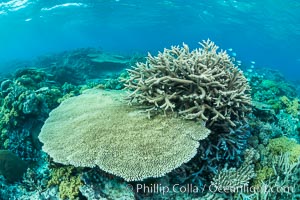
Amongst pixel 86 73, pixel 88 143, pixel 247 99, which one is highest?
pixel 247 99

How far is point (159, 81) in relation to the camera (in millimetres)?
4418

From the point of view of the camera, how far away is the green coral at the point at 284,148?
4573 millimetres

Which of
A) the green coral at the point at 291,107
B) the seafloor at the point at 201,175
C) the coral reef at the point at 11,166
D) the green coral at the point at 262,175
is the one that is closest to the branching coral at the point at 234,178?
the seafloor at the point at 201,175

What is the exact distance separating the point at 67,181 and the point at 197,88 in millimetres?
2487

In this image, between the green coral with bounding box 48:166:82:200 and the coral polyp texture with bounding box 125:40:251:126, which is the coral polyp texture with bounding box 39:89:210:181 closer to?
the coral polyp texture with bounding box 125:40:251:126

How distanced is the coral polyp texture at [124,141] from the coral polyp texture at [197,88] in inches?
11.1

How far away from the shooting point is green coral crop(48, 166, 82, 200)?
13.6ft

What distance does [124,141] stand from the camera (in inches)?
150

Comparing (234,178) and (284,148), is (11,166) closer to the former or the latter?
(234,178)

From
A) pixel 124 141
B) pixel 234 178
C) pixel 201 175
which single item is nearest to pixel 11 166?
pixel 124 141

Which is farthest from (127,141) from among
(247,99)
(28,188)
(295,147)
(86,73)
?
(86,73)

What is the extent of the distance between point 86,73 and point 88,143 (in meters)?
13.8

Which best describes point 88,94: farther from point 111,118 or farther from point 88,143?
point 88,143

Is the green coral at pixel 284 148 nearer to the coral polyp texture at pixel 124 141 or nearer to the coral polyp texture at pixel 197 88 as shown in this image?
the coral polyp texture at pixel 197 88
